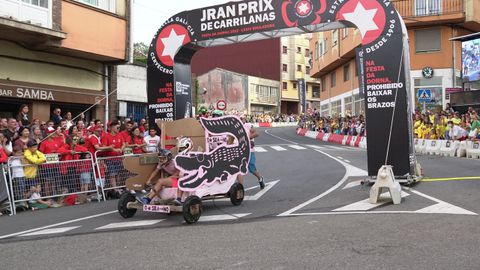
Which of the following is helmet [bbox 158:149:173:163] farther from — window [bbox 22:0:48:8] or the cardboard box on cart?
window [bbox 22:0:48:8]

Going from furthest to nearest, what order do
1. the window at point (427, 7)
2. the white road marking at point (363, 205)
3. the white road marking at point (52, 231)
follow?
the window at point (427, 7)
the white road marking at point (363, 205)
the white road marking at point (52, 231)

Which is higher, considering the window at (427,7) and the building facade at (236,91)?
the window at (427,7)

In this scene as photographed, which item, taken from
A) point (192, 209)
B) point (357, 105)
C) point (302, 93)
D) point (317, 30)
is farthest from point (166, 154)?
point (302, 93)

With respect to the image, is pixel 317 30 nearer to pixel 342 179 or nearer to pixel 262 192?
pixel 342 179

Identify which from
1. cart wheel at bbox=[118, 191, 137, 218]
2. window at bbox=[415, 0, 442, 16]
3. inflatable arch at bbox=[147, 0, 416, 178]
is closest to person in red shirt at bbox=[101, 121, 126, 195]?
inflatable arch at bbox=[147, 0, 416, 178]

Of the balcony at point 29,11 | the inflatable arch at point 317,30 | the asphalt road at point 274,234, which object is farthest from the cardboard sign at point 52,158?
the balcony at point 29,11

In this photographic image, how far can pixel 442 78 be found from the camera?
3281cm

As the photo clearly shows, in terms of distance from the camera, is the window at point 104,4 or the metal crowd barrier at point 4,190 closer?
the metal crowd barrier at point 4,190

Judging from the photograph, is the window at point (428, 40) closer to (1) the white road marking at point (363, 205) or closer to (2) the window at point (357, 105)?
(2) the window at point (357, 105)

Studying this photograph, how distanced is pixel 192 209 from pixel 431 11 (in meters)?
29.5

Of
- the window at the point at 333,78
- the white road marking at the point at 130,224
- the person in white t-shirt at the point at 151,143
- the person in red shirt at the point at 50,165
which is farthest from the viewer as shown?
the window at the point at 333,78

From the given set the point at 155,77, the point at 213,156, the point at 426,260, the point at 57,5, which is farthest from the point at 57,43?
the point at 426,260

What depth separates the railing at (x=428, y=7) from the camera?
32144mm

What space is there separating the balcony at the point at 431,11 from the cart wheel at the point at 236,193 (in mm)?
26771
